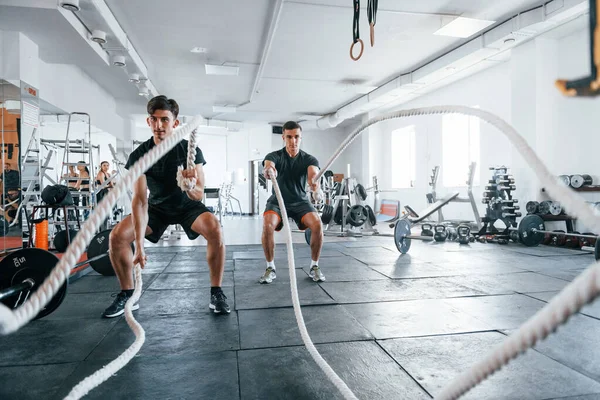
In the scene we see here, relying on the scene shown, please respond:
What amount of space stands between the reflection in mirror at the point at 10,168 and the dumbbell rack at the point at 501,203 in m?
6.01

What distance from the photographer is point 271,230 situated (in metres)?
2.83

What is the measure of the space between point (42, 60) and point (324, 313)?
242 inches

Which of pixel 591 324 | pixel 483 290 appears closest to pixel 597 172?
pixel 483 290

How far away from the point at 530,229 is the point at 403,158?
5123 mm

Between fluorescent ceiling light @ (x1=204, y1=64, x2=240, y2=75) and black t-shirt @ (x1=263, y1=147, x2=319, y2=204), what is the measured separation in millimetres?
4351

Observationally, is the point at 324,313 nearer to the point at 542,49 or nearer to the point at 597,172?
the point at 597,172

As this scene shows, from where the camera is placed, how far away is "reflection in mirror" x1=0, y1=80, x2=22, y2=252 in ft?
14.8

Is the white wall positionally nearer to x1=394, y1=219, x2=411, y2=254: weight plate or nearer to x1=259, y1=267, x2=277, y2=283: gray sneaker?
x1=394, y1=219, x2=411, y2=254: weight plate

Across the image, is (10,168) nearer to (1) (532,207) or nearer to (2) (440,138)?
(1) (532,207)

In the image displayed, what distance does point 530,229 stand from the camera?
4754 mm

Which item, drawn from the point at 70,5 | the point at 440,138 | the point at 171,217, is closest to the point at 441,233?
the point at 440,138

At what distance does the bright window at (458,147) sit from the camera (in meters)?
7.21

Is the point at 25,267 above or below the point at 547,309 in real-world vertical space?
below

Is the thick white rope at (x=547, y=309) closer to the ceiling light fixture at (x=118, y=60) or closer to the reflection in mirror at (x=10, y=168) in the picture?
the reflection in mirror at (x=10, y=168)
